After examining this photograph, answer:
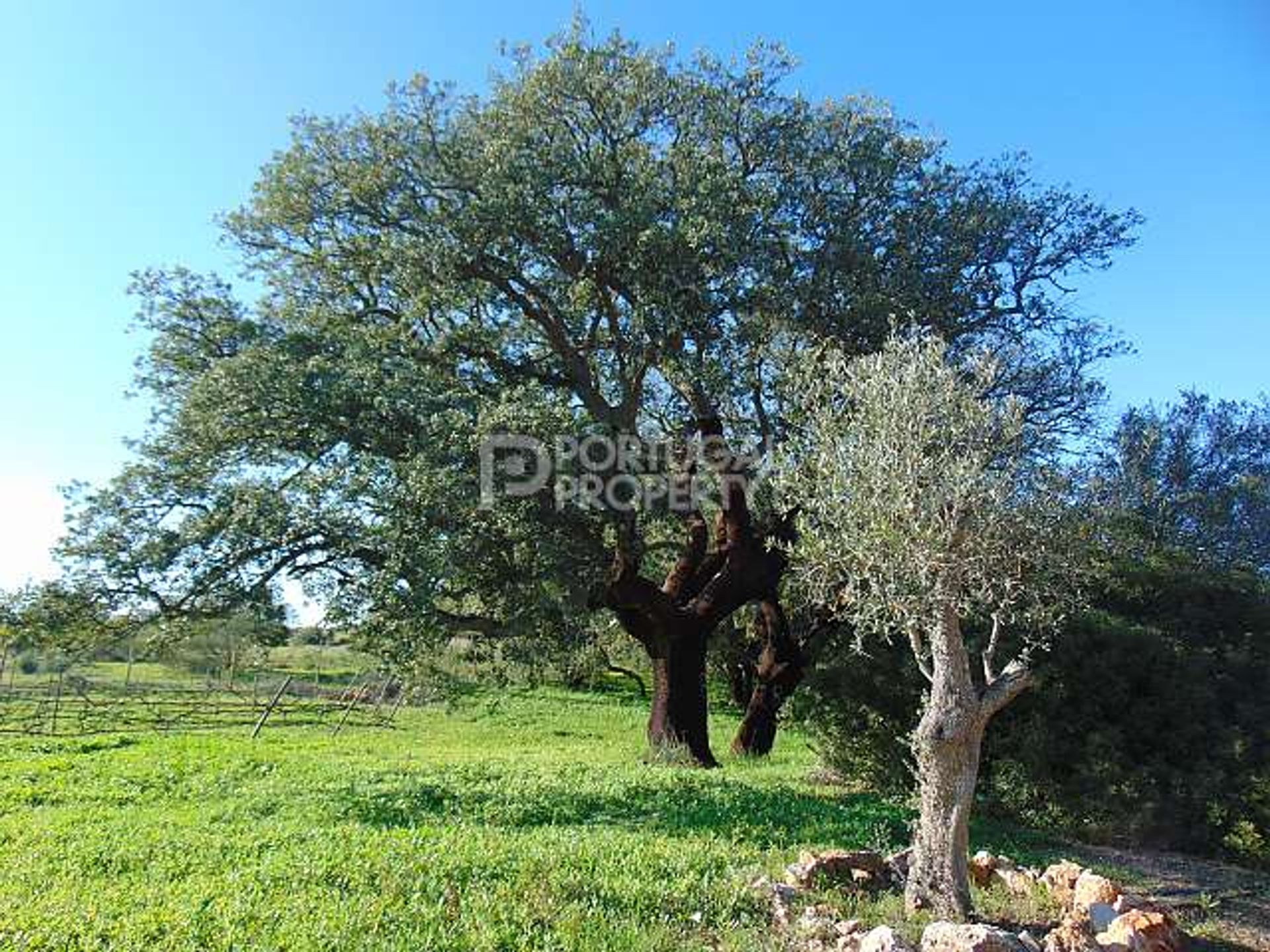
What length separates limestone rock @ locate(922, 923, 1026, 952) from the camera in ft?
17.1

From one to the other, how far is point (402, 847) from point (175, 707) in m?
25.2

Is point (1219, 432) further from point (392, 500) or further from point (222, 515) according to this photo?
point (222, 515)

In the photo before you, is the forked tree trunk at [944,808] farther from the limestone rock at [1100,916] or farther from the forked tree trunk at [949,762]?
the limestone rock at [1100,916]

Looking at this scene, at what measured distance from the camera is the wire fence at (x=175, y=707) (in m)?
24.0

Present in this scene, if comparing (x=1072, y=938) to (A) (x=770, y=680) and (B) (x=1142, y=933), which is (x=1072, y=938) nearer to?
(B) (x=1142, y=933)

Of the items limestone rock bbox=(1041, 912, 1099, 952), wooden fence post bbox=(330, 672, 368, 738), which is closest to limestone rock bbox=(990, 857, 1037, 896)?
limestone rock bbox=(1041, 912, 1099, 952)

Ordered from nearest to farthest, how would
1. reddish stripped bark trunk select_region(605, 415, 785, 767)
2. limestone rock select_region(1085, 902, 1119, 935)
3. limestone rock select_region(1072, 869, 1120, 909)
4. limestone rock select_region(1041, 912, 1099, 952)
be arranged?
limestone rock select_region(1041, 912, 1099, 952) < limestone rock select_region(1085, 902, 1119, 935) < limestone rock select_region(1072, 869, 1120, 909) < reddish stripped bark trunk select_region(605, 415, 785, 767)

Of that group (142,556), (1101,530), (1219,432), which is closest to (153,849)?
(142,556)

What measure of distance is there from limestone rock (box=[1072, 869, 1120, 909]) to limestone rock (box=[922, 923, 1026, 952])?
1.33 meters

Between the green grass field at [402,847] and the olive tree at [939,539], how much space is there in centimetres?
169

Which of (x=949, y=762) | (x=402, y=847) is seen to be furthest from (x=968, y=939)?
(x=402, y=847)

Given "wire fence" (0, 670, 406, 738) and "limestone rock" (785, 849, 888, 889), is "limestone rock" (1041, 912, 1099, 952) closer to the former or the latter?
"limestone rock" (785, 849, 888, 889)

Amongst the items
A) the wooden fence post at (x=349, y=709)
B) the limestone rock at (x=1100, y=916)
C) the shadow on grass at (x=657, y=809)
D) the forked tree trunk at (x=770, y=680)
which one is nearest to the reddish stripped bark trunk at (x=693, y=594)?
the forked tree trunk at (x=770, y=680)

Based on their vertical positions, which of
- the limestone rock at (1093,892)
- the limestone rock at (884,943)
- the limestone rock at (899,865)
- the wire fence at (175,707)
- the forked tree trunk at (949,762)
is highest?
the forked tree trunk at (949,762)
